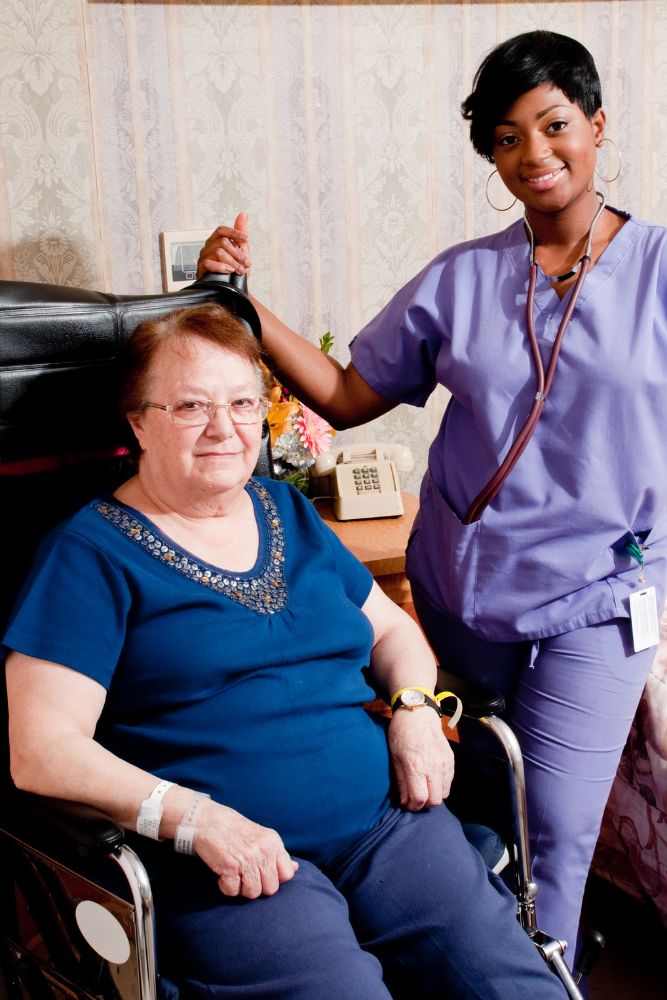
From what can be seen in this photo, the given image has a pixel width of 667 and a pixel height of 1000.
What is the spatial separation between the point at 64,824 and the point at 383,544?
112cm

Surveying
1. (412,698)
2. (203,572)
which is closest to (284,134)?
(203,572)

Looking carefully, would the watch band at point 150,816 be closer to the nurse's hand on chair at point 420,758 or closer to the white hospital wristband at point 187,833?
the white hospital wristband at point 187,833

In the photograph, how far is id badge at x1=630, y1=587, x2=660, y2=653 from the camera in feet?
5.05

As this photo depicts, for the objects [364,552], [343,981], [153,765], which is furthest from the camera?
[364,552]

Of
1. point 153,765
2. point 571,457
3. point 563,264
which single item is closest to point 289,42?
point 563,264

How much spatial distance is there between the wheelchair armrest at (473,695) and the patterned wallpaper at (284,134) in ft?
4.28

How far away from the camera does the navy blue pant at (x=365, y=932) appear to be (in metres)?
1.14

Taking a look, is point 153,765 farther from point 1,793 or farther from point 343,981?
point 343,981

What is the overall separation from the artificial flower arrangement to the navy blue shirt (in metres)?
0.81

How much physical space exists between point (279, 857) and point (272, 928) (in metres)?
0.08

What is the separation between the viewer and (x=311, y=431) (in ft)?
7.24

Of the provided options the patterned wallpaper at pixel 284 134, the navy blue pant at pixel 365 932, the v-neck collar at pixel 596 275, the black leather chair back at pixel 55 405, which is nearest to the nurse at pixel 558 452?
the v-neck collar at pixel 596 275

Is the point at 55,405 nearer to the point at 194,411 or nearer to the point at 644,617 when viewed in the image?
the point at 194,411

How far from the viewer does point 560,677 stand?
1.56m
